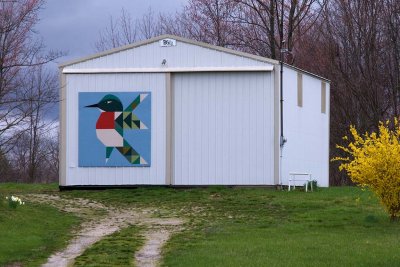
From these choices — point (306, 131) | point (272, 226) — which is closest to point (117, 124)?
point (306, 131)

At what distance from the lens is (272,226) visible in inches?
658

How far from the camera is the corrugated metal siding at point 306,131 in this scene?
87.1 ft

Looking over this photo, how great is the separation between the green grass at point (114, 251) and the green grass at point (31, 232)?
66 centimetres

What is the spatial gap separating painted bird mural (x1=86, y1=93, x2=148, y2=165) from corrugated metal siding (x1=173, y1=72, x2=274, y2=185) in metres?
1.23

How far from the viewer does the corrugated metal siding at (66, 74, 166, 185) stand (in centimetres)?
2631

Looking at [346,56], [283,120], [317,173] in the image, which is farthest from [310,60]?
[283,120]

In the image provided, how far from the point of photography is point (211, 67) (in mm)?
26141

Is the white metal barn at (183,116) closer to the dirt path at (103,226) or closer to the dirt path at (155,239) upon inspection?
the dirt path at (103,226)

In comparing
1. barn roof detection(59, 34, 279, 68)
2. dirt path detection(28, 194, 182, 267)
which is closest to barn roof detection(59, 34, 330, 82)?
barn roof detection(59, 34, 279, 68)

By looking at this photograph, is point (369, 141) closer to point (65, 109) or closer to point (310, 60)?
point (65, 109)

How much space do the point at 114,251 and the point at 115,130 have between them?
42.8ft

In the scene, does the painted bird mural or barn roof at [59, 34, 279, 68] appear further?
the painted bird mural

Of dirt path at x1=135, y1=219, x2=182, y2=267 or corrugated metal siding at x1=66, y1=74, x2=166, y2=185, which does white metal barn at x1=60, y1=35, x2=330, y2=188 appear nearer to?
corrugated metal siding at x1=66, y1=74, x2=166, y2=185

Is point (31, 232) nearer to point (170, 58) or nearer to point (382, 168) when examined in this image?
point (382, 168)
